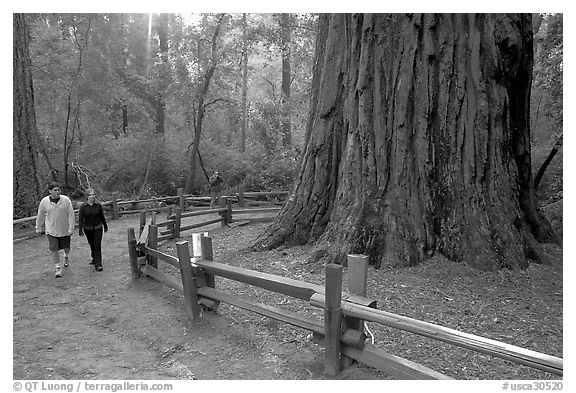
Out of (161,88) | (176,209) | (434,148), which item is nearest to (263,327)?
(434,148)

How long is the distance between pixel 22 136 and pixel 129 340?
9.67 metres

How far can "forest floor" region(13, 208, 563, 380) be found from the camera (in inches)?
157

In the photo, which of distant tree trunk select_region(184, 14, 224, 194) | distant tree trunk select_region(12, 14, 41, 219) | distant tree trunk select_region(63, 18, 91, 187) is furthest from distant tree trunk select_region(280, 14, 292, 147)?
distant tree trunk select_region(12, 14, 41, 219)

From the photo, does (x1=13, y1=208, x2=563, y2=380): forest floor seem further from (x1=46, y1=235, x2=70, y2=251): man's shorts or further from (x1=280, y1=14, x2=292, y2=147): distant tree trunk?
(x1=280, y1=14, x2=292, y2=147): distant tree trunk

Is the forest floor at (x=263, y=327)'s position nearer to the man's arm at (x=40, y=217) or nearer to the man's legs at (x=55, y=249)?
the man's legs at (x=55, y=249)

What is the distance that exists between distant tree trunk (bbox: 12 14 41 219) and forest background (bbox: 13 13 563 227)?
5.78 metres

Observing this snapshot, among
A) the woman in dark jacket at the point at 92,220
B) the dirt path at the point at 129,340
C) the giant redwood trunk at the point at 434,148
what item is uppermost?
the giant redwood trunk at the point at 434,148

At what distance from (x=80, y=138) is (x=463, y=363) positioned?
21802mm

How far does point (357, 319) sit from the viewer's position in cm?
366

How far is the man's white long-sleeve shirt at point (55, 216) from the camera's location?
7023 millimetres

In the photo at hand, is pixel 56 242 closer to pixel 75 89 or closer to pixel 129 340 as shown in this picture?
pixel 129 340

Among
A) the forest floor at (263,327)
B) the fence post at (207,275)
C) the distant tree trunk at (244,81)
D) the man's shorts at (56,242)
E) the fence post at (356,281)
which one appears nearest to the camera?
the fence post at (356,281)

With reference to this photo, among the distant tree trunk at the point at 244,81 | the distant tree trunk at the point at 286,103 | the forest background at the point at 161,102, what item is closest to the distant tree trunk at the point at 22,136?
the forest background at the point at 161,102
